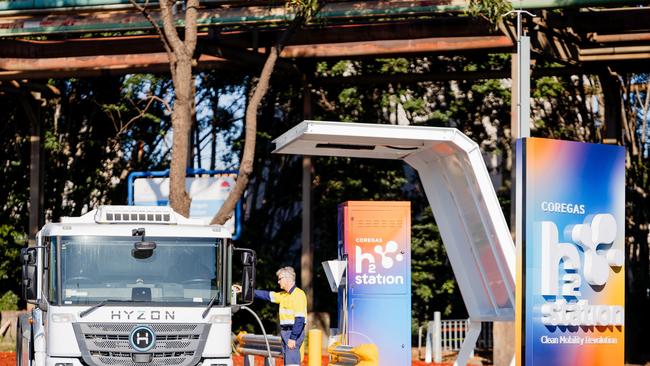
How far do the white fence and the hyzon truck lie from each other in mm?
11694

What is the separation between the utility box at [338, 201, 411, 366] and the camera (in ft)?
58.2

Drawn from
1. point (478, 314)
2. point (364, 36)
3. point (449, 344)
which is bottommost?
point (449, 344)

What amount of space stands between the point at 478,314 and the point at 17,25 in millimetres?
12849

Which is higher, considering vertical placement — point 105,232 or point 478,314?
point 105,232

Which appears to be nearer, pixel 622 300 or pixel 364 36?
pixel 622 300

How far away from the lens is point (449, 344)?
28156 millimetres

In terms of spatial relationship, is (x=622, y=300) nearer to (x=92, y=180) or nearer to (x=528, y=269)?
(x=528, y=269)

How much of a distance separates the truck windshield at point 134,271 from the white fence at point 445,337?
1177cm

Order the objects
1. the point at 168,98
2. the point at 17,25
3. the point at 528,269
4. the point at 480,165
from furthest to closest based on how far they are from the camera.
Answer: the point at 168,98 → the point at 17,25 → the point at 480,165 → the point at 528,269

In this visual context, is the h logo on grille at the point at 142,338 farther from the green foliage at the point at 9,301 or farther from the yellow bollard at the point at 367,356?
the green foliage at the point at 9,301

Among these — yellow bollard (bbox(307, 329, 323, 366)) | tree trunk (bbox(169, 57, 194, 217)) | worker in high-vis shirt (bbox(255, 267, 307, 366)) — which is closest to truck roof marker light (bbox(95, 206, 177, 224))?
worker in high-vis shirt (bbox(255, 267, 307, 366))

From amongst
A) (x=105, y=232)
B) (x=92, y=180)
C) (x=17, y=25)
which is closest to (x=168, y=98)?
(x=92, y=180)

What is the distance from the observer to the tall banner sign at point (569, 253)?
46.0 ft

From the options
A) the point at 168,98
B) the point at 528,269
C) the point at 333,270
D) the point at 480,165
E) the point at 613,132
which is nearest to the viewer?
the point at 528,269
